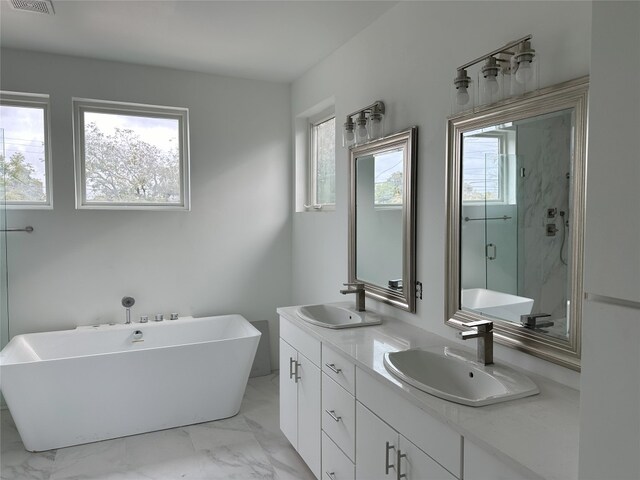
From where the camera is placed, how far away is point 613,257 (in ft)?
2.63

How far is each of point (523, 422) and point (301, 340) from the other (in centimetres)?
141

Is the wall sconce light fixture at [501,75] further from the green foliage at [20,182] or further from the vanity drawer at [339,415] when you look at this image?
the green foliage at [20,182]

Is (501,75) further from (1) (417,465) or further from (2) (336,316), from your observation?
(2) (336,316)

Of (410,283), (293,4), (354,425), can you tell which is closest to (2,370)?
(354,425)

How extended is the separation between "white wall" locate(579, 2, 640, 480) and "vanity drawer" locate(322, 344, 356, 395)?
118 centimetres

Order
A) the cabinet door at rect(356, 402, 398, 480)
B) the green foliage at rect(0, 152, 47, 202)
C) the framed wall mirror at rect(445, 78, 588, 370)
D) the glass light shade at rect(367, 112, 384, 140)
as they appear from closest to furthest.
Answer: the framed wall mirror at rect(445, 78, 588, 370)
the cabinet door at rect(356, 402, 398, 480)
the glass light shade at rect(367, 112, 384, 140)
the green foliage at rect(0, 152, 47, 202)

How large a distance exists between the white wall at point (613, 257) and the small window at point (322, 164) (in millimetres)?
2745

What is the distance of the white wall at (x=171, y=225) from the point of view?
3389 millimetres

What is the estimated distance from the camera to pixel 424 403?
1435 mm

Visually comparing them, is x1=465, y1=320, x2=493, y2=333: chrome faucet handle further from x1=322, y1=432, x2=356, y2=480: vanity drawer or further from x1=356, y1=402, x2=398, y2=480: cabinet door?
x1=322, y1=432, x2=356, y2=480: vanity drawer

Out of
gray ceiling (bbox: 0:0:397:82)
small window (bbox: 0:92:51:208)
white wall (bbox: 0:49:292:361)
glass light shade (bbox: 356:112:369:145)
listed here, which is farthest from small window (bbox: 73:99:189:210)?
glass light shade (bbox: 356:112:369:145)

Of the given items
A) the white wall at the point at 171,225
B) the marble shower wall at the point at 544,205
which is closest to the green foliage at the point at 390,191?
the marble shower wall at the point at 544,205

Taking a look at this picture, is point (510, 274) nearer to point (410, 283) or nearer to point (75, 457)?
point (410, 283)

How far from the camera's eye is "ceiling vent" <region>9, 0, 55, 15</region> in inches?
96.3
